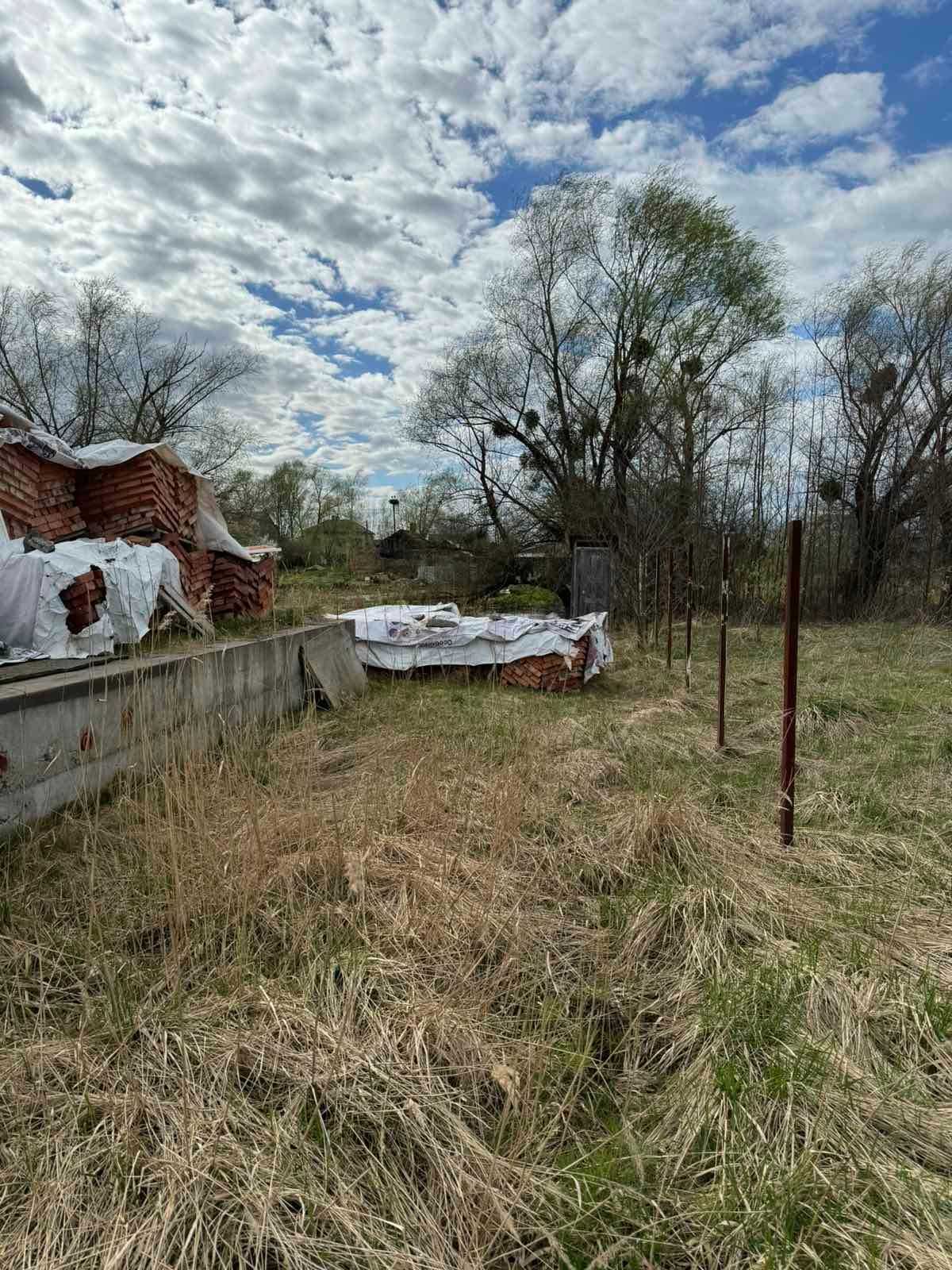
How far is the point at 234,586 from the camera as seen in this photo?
270 inches

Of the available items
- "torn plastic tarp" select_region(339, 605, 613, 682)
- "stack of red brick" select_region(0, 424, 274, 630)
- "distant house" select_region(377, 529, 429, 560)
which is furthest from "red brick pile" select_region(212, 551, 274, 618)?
"distant house" select_region(377, 529, 429, 560)

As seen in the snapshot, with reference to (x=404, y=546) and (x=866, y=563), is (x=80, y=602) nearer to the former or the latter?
(x=404, y=546)

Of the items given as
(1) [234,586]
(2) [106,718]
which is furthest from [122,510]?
(2) [106,718]

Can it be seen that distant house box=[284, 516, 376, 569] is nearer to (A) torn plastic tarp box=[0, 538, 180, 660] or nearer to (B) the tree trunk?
(B) the tree trunk

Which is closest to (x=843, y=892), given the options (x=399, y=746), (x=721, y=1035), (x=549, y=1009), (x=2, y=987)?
(x=721, y=1035)

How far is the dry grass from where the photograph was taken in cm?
131

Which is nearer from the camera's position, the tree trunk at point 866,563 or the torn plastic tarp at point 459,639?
the torn plastic tarp at point 459,639

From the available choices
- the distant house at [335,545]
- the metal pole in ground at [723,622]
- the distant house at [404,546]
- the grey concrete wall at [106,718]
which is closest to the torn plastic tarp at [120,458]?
the grey concrete wall at [106,718]

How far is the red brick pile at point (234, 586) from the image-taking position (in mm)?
6809

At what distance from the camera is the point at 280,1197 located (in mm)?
1343

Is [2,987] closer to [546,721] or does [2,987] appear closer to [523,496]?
[546,721]

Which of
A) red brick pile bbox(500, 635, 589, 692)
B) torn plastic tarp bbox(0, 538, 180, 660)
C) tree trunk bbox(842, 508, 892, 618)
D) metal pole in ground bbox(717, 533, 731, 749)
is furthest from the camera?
tree trunk bbox(842, 508, 892, 618)

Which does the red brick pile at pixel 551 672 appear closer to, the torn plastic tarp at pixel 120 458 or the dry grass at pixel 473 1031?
the torn plastic tarp at pixel 120 458

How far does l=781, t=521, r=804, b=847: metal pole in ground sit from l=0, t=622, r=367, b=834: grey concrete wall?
8.35ft
